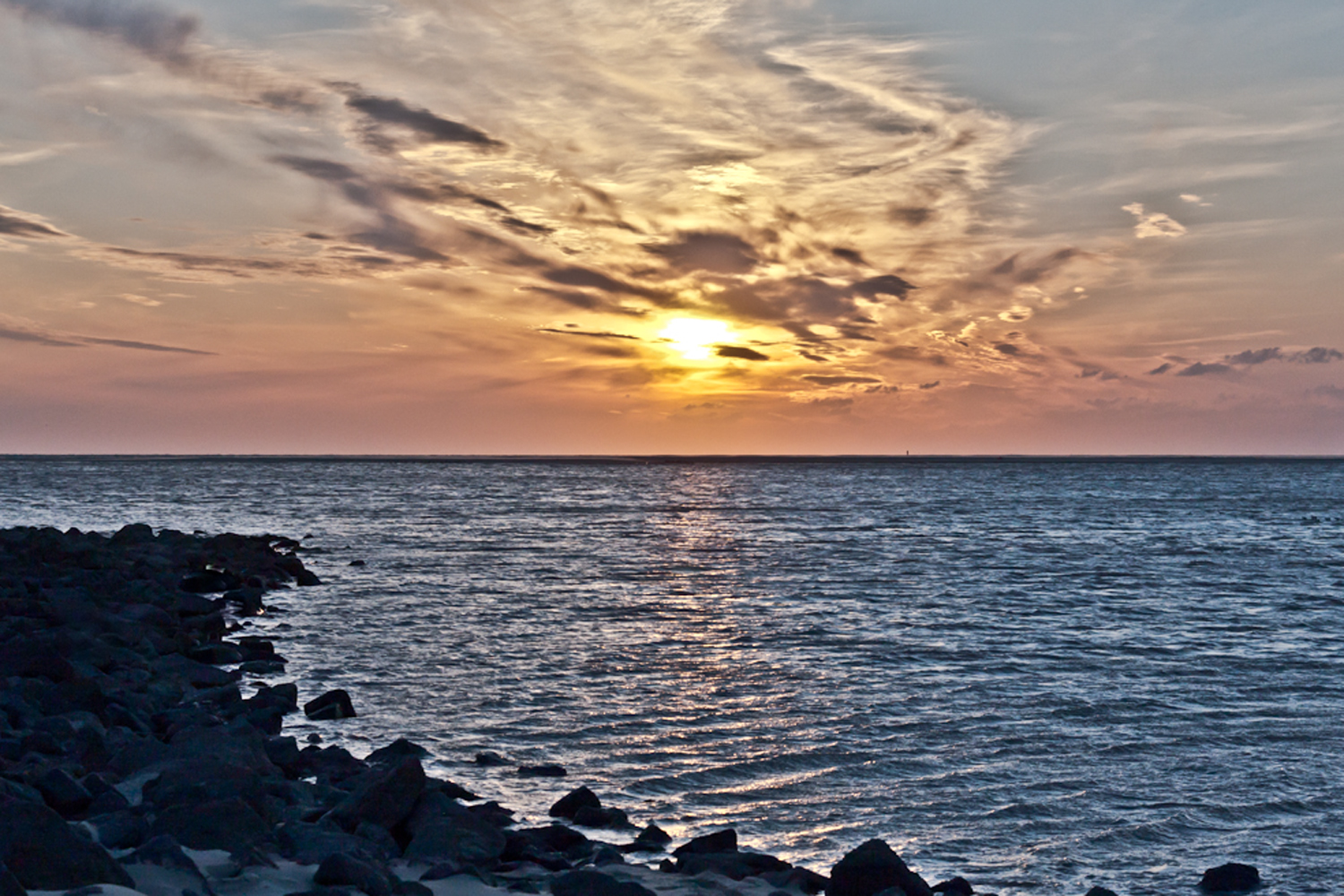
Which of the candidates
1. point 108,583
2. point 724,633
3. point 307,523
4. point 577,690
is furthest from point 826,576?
point 307,523

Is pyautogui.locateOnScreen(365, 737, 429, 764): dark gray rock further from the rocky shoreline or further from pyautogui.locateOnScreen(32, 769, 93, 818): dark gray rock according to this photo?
pyautogui.locateOnScreen(32, 769, 93, 818): dark gray rock

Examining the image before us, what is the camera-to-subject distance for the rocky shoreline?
8.29 meters

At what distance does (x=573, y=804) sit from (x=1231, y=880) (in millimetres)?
7221

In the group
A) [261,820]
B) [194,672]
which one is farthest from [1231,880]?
[194,672]

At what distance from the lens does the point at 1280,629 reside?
26.1 metres

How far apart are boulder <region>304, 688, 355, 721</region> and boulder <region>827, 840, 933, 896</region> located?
1036 cm

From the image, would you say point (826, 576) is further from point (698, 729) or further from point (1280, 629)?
point (698, 729)

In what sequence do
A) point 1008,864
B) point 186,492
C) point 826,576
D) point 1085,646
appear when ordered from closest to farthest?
point 1008,864
point 1085,646
point 826,576
point 186,492

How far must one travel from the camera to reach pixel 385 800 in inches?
421

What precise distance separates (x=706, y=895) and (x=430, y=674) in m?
12.3

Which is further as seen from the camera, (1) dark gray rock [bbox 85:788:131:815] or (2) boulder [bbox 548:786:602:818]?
(2) boulder [bbox 548:786:602:818]

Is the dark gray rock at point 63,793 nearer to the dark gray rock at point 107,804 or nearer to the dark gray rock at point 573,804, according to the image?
the dark gray rock at point 107,804

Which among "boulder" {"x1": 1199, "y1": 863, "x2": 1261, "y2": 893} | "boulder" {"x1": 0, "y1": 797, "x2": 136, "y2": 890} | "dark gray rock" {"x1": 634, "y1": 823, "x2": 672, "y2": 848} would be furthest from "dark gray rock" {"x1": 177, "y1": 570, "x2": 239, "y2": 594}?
"boulder" {"x1": 1199, "y1": 863, "x2": 1261, "y2": 893}

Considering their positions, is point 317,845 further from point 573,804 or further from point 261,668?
point 261,668
